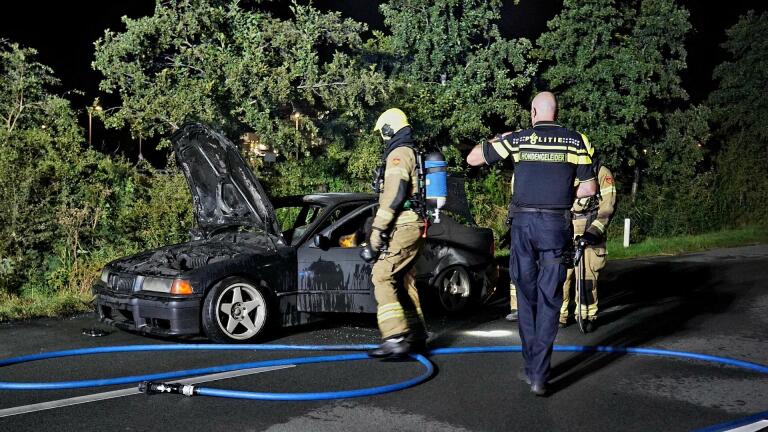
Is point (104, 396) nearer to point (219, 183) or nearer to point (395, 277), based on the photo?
point (395, 277)

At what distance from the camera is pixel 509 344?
289 inches

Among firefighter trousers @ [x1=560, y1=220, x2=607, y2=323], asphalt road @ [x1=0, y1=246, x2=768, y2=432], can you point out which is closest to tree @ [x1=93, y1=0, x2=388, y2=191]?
asphalt road @ [x1=0, y1=246, x2=768, y2=432]

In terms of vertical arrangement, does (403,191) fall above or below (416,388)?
above

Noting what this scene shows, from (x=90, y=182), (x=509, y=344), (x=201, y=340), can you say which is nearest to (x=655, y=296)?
(x=509, y=344)

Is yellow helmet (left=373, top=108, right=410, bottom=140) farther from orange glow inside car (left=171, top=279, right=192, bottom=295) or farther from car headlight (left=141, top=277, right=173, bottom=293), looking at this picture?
car headlight (left=141, top=277, right=173, bottom=293)

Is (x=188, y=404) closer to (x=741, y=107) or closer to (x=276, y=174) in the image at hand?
(x=276, y=174)

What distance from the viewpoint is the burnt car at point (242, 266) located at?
7031 mm

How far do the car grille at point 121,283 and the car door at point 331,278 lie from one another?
1.53 m

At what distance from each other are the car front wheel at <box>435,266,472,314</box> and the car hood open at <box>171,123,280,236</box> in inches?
79.6

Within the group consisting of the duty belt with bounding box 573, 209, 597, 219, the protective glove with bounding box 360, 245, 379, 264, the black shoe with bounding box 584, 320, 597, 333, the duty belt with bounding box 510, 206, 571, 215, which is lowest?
the black shoe with bounding box 584, 320, 597, 333

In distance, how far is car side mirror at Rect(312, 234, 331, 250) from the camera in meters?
7.50

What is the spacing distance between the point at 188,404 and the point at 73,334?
10.3ft

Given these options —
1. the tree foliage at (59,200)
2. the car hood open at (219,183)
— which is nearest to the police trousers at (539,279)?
the car hood open at (219,183)

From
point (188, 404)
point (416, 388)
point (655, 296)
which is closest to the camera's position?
point (188, 404)
